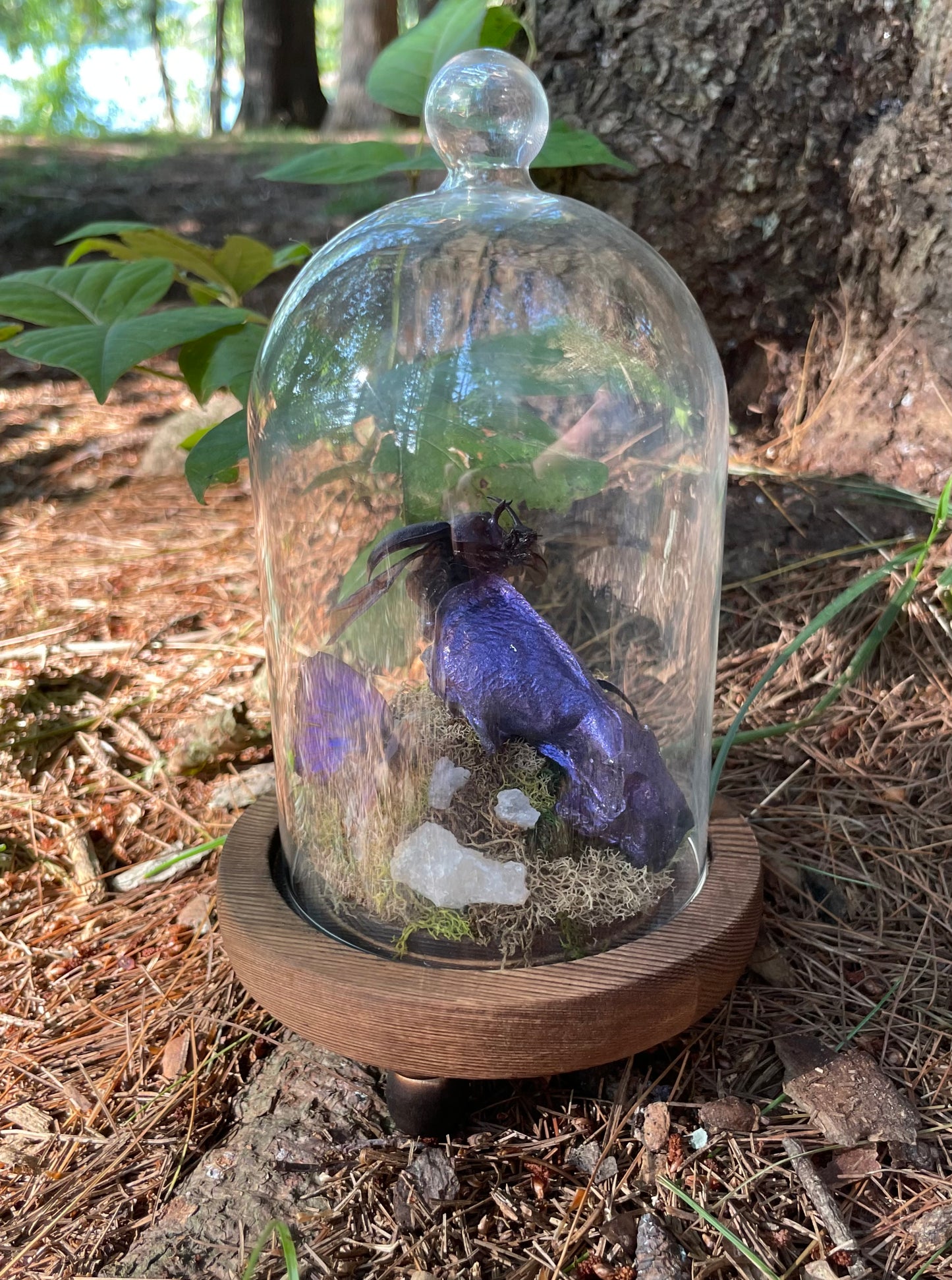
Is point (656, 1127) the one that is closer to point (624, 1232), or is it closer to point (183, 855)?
point (624, 1232)

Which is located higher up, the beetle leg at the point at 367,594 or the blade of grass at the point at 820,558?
the beetle leg at the point at 367,594

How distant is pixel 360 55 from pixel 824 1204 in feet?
26.6

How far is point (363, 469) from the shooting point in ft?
3.83

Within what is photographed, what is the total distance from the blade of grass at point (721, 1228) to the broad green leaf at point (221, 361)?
1.20 m

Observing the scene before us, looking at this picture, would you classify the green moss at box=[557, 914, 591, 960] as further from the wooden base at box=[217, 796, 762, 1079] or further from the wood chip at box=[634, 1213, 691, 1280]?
the wood chip at box=[634, 1213, 691, 1280]

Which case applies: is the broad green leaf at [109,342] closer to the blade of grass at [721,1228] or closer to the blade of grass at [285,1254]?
the blade of grass at [285,1254]

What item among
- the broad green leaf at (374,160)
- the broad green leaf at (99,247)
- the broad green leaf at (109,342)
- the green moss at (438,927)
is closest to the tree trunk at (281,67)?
the broad green leaf at (99,247)

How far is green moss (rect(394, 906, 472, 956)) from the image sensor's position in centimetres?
104

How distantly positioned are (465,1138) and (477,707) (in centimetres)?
48

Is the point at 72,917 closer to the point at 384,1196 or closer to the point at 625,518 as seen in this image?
the point at 384,1196

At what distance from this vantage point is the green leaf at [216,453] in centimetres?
137

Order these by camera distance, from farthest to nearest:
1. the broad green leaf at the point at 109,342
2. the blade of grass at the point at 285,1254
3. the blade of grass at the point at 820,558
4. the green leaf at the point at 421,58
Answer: the blade of grass at the point at 820,558 → the green leaf at the point at 421,58 → the broad green leaf at the point at 109,342 → the blade of grass at the point at 285,1254

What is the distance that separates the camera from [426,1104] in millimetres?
1026

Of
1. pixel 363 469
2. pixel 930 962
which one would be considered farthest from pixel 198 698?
pixel 930 962
